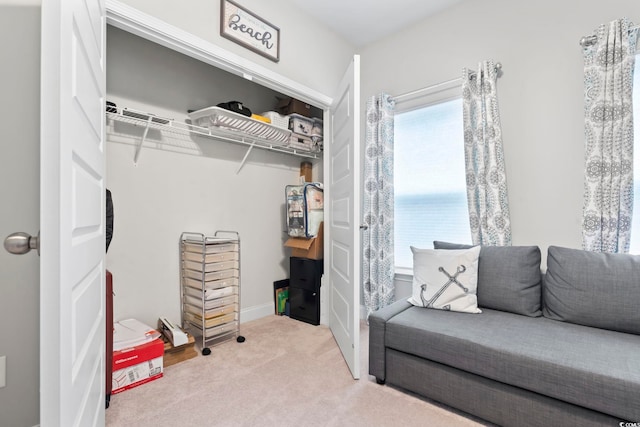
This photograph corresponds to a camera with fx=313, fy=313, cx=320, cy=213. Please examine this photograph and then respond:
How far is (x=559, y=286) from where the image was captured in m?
1.83

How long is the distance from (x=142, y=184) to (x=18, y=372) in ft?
4.30

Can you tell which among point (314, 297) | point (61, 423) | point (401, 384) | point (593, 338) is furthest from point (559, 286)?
point (61, 423)

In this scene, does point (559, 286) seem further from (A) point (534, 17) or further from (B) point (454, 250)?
(A) point (534, 17)

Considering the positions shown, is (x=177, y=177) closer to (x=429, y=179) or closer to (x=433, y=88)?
(x=429, y=179)

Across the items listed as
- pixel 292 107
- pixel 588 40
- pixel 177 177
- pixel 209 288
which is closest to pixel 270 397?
pixel 209 288

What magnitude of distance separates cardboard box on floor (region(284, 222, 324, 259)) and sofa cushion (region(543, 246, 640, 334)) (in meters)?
1.71

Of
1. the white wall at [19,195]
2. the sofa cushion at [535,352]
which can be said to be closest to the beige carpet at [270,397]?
the sofa cushion at [535,352]

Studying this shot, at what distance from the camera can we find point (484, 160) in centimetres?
233

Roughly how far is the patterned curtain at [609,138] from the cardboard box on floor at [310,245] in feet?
6.25

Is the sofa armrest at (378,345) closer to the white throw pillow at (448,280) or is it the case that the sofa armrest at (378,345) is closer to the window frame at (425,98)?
the white throw pillow at (448,280)

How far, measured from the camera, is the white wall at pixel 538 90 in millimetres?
2059

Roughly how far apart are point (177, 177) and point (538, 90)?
9.01ft

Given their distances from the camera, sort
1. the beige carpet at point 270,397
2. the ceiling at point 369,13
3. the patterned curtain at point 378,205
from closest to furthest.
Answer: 1. the beige carpet at point 270,397
2. the ceiling at point 369,13
3. the patterned curtain at point 378,205

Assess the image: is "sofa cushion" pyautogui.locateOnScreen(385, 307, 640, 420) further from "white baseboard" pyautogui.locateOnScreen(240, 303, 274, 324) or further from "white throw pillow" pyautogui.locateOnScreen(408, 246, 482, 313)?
"white baseboard" pyautogui.locateOnScreen(240, 303, 274, 324)
